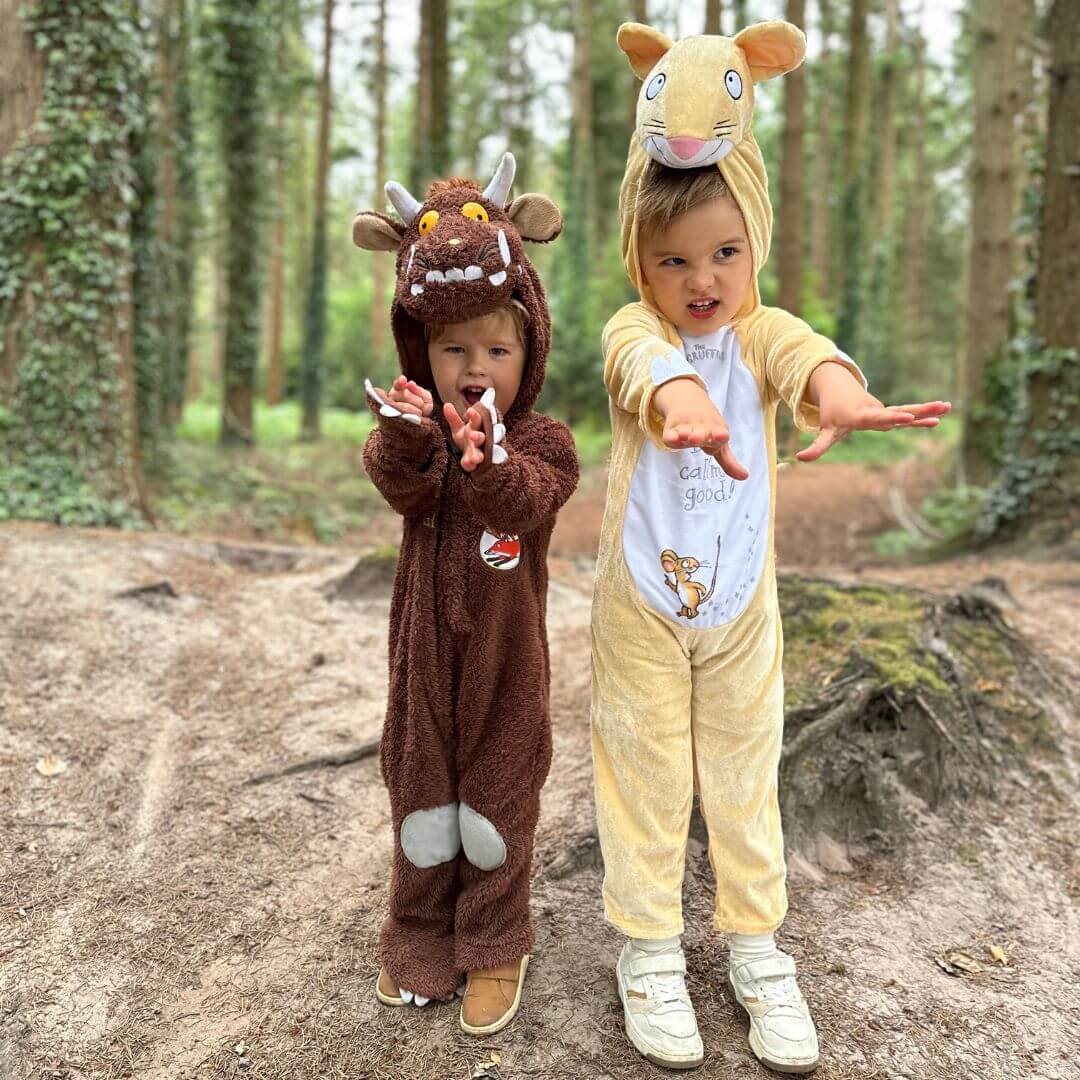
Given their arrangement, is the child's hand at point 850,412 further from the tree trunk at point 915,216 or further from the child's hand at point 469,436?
the tree trunk at point 915,216

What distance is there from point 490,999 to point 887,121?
22401 mm

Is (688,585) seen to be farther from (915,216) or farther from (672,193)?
(915,216)

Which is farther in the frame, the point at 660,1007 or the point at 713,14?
the point at 713,14

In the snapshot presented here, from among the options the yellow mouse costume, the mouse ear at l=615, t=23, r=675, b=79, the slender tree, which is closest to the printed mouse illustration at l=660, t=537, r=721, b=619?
the yellow mouse costume

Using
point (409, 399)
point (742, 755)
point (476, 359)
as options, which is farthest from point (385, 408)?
point (742, 755)

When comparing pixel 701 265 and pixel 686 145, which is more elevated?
pixel 686 145

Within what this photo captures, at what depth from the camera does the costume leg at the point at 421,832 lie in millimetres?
2129

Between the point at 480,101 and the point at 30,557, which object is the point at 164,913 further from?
the point at 480,101

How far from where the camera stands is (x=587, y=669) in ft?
14.4

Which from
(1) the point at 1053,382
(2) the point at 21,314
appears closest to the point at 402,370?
(2) the point at 21,314


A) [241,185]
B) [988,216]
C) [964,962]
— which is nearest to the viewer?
[964,962]

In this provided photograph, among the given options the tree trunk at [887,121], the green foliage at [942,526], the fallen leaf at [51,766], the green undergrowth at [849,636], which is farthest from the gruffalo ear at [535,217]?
the tree trunk at [887,121]

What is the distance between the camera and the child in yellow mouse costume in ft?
6.54

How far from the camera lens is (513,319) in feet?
6.84
